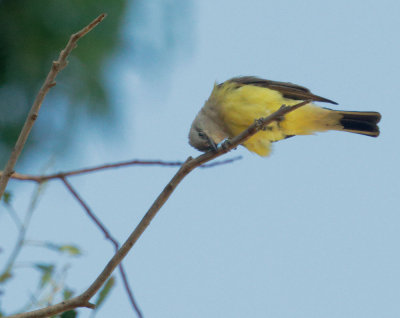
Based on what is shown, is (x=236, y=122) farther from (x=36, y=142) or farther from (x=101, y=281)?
(x=101, y=281)

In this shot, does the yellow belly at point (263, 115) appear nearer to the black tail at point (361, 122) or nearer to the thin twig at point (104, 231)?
the black tail at point (361, 122)

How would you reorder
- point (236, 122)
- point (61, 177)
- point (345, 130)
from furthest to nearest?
point (345, 130) → point (236, 122) → point (61, 177)

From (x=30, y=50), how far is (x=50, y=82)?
124 inches

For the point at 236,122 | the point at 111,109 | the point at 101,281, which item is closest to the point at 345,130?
the point at 236,122

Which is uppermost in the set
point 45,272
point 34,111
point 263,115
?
point 263,115

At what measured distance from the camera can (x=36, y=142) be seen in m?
4.81

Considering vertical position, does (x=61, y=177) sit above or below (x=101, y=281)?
above

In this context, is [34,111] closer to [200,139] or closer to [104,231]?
[104,231]

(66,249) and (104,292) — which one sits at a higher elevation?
(66,249)

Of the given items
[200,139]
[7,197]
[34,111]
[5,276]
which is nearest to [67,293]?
[5,276]

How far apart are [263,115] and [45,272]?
2.13 metres

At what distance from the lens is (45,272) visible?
2938mm

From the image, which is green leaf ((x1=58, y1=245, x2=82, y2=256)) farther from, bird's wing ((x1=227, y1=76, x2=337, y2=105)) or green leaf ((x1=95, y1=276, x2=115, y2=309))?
bird's wing ((x1=227, y1=76, x2=337, y2=105))

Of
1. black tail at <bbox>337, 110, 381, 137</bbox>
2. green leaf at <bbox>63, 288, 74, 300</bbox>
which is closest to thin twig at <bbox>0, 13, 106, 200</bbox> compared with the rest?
green leaf at <bbox>63, 288, 74, 300</bbox>
